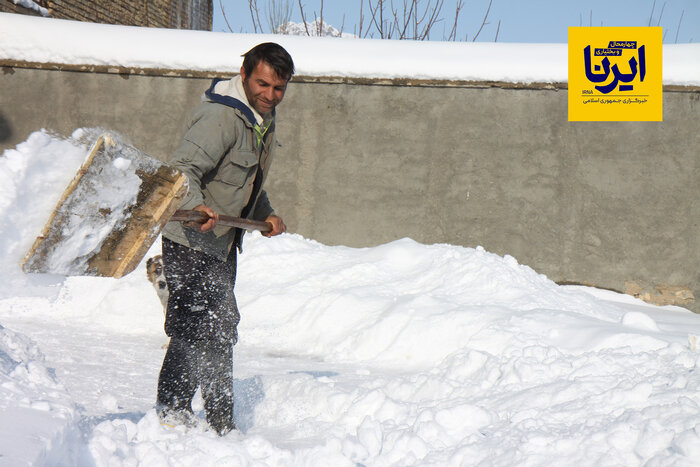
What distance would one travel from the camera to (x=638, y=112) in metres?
7.16

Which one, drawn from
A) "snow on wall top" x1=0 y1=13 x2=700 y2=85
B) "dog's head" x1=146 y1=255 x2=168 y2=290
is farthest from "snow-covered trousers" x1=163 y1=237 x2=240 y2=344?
"snow on wall top" x1=0 y1=13 x2=700 y2=85

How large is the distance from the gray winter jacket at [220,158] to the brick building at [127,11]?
773 centimetres

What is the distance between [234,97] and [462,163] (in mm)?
4741

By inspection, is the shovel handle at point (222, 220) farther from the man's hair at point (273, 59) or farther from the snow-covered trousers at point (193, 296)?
the man's hair at point (273, 59)

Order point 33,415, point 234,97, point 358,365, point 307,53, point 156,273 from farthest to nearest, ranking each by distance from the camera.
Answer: point 307,53 < point 156,273 < point 358,365 < point 234,97 < point 33,415

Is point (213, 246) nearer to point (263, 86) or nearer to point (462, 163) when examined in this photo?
point (263, 86)

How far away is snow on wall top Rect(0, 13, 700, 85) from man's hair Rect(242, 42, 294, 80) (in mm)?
4630

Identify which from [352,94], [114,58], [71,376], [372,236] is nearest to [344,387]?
[71,376]

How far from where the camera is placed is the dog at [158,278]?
5.20 m

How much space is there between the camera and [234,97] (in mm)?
3002

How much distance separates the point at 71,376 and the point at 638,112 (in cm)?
617

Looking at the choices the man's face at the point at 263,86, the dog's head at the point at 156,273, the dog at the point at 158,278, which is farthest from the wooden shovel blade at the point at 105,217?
the dog's head at the point at 156,273

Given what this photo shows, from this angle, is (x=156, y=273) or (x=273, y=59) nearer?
(x=273, y=59)

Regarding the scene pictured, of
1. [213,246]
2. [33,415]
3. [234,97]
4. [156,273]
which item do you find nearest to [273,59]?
[234,97]
